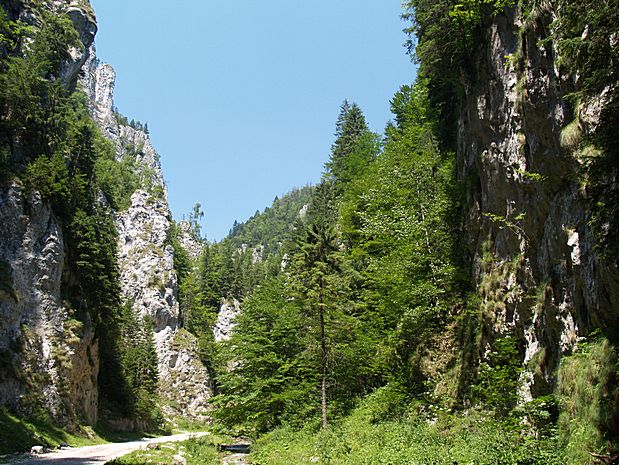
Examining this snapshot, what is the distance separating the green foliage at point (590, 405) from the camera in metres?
7.57

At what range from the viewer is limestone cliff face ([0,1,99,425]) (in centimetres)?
2725

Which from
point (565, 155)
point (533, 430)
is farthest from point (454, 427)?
point (565, 155)

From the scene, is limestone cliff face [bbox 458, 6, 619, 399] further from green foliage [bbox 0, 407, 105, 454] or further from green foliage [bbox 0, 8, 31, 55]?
green foliage [bbox 0, 8, 31, 55]

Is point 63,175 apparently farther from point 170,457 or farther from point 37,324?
point 170,457

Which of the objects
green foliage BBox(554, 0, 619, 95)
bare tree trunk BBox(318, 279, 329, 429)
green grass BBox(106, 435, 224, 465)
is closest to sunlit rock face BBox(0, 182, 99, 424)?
green grass BBox(106, 435, 224, 465)

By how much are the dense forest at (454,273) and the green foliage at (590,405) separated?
1.4 inches

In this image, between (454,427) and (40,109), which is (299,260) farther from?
(40,109)

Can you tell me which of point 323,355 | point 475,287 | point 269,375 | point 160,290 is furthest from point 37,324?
point 160,290

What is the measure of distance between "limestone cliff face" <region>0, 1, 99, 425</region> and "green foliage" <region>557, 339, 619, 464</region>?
2820 cm

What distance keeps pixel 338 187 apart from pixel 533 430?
34.7 meters

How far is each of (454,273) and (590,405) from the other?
10.5 m

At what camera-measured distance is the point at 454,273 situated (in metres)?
18.5

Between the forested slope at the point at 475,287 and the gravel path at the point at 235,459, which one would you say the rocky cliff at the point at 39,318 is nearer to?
the forested slope at the point at 475,287

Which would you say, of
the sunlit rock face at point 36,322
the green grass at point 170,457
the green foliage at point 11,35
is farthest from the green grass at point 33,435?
the green foliage at point 11,35
